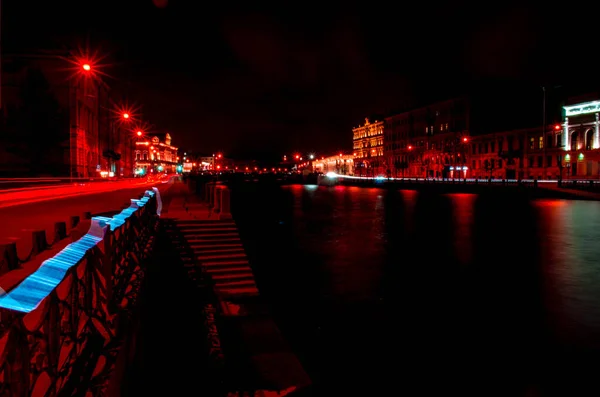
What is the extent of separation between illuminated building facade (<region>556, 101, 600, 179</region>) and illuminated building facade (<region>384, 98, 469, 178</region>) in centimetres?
2056

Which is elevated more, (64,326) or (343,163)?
(343,163)

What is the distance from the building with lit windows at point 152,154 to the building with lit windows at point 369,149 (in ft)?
200

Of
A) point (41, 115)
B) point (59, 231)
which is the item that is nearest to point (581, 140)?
point (41, 115)

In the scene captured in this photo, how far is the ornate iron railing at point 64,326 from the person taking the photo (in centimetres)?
308

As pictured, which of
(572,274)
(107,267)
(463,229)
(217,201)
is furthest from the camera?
(463,229)

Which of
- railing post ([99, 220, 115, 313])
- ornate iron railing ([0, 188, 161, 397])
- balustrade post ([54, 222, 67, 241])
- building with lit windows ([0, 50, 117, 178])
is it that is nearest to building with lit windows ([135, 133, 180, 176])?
building with lit windows ([0, 50, 117, 178])

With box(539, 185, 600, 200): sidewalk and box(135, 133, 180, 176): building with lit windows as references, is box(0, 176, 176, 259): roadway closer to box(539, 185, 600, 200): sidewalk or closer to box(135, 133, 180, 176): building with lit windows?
box(539, 185, 600, 200): sidewalk

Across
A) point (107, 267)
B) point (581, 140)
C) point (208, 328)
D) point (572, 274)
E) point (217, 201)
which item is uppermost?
point (581, 140)

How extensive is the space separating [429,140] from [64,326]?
108m

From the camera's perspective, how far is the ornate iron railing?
10.1ft

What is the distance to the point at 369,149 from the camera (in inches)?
5620

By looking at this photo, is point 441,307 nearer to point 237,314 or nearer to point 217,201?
point 237,314

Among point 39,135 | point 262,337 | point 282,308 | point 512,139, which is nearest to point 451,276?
point 282,308

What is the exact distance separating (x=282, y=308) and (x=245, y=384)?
6031 millimetres
